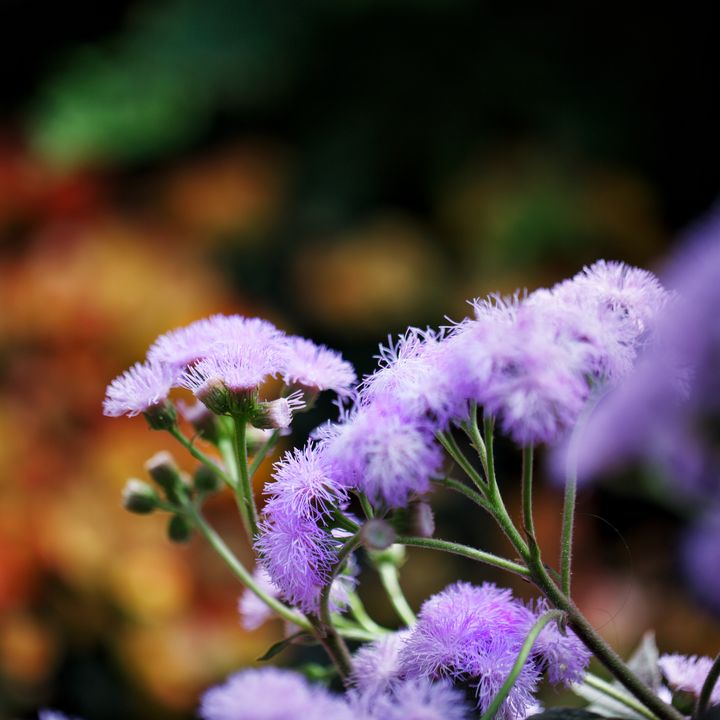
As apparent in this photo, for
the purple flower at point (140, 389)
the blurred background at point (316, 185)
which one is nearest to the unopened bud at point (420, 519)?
the purple flower at point (140, 389)

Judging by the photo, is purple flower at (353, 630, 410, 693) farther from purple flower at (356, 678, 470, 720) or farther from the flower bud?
the flower bud

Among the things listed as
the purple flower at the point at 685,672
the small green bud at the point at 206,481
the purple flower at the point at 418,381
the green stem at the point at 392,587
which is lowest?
the purple flower at the point at 685,672

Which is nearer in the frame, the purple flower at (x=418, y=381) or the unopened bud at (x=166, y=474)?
the purple flower at (x=418, y=381)

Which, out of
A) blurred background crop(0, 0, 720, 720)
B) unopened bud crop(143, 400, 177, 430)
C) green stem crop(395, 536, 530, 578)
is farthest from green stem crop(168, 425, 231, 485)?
blurred background crop(0, 0, 720, 720)

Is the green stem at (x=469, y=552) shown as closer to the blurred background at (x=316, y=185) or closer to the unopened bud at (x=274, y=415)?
the unopened bud at (x=274, y=415)

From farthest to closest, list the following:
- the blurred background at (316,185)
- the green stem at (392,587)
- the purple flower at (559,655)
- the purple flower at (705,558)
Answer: the blurred background at (316,185)
the green stem at (392,587)
the purple flower at (559,655)
the purple flower at (705,558)

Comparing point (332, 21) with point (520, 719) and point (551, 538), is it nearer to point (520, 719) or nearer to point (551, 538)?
point (551, 538)

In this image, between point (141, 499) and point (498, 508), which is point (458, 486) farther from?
point (141, 499)

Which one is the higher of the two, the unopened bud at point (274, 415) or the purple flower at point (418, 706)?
the unopened bud at point (274, 415)
